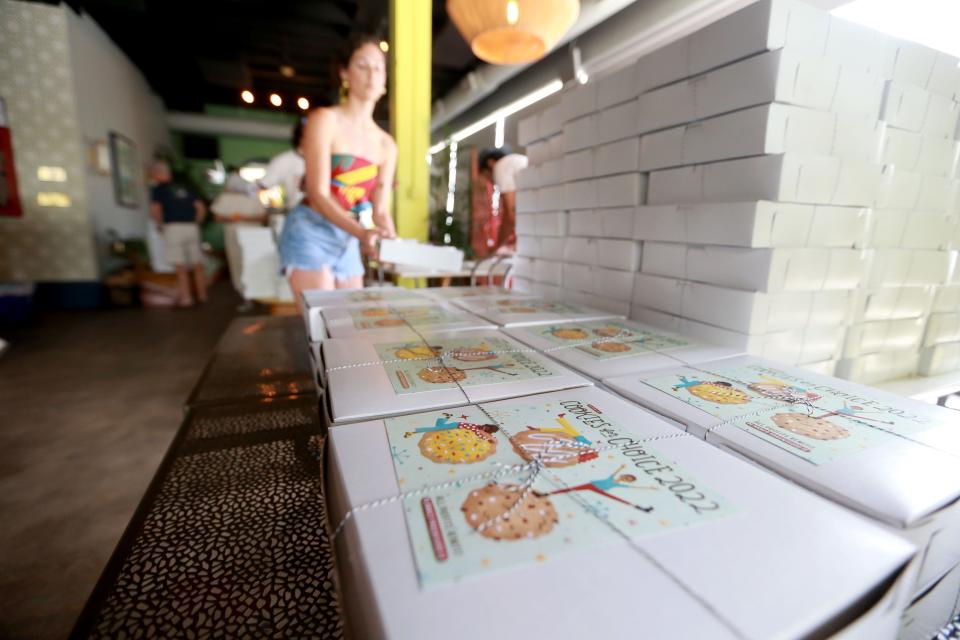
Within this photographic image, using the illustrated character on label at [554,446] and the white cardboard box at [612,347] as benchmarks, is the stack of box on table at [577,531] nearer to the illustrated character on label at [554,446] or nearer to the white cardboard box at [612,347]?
the illustrated character on label at [554,446]

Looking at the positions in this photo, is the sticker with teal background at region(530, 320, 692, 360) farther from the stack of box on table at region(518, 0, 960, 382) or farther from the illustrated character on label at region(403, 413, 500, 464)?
the illustrated character on label at region(403, 413, 500, 464)

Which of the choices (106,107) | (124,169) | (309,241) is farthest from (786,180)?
(124,169)

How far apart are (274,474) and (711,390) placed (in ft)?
2.10

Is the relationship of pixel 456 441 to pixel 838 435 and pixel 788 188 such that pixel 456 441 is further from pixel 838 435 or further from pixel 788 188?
pixel 788 188

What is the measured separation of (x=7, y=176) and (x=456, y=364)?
6174mm

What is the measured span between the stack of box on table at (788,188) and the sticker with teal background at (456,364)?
0.48 m

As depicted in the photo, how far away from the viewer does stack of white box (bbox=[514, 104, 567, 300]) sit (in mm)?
1508

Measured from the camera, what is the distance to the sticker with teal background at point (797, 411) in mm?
456

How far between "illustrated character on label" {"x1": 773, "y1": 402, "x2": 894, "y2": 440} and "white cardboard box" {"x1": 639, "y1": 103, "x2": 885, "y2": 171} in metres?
0.54

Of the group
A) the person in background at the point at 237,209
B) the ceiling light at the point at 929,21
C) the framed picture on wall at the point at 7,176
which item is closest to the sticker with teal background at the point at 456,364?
the ceiling light at the point at 929,21

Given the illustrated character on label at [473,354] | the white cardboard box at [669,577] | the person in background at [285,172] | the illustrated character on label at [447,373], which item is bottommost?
the white cardboard box at [669,577]

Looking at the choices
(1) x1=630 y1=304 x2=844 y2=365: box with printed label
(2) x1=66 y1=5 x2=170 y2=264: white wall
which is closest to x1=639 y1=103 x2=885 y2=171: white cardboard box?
(1) x1=630 y1=304 x2=844 y2=365: box with printed label

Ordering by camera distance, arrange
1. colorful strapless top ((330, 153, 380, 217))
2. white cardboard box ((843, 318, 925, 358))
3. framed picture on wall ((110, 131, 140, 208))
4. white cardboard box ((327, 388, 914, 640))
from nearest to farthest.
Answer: white cardboard box ((327, 388, 914, 640)) < white cardboard box ((843, 318, 925, 358)) < colorful strapless top ((330, 153, 380, 217)) < framed picture on wall ((110, 131, 140, 208))

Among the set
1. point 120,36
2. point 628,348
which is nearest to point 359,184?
point 628,348
